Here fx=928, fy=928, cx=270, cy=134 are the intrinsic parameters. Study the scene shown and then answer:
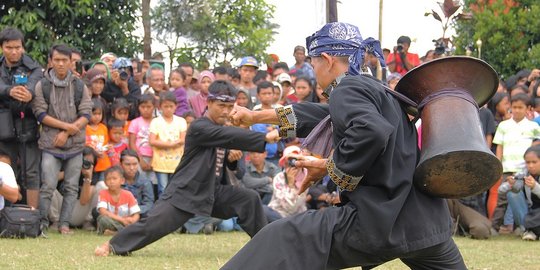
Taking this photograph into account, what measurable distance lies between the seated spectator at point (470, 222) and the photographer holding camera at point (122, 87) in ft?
14.5

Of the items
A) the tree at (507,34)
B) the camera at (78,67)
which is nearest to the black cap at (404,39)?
the camera at (78,67)

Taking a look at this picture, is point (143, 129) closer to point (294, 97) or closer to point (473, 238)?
point (294, 97)

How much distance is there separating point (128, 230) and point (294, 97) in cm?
557

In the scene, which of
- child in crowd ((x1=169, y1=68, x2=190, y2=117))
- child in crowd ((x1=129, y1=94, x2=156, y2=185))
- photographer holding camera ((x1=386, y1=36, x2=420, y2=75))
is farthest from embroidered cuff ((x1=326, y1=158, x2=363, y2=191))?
photographer holding camera ((x1=386, y1=36, x2=420, y2=75))

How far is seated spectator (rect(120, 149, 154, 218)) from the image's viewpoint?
451 inches

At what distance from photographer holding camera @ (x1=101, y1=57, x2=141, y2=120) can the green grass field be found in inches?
86.2

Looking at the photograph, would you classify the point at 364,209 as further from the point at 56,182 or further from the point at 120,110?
the point at 120,110

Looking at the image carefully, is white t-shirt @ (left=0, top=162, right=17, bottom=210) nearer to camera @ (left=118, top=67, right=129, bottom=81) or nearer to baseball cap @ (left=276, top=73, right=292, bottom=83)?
camera @ (left=118, top=67, right=129, bottom=81)

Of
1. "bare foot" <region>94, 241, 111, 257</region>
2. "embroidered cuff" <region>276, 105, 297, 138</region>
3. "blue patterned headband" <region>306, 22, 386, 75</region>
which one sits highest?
"blue patterned headband" <region>306, 22, 386, 75</region>

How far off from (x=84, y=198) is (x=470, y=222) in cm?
479

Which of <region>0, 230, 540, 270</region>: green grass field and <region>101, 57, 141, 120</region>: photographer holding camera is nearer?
<region>0, 230, 540, 270</region>: green grass field

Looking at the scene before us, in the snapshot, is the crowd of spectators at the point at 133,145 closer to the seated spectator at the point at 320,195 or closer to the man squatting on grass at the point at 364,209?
the seated spectator at the point at 320,195

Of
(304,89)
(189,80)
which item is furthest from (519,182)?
(189,80)

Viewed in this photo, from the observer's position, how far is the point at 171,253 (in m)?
9.16
